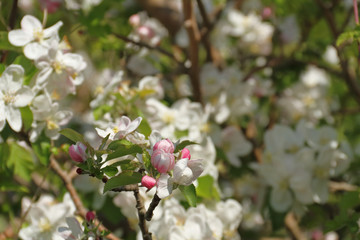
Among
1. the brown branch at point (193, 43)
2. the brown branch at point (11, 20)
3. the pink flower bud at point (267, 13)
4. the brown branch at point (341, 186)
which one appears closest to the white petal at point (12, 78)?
the brown branch at point (11, 20)

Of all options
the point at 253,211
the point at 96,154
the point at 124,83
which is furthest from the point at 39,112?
the point at 253,211

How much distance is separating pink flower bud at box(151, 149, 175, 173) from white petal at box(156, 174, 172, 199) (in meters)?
0.01

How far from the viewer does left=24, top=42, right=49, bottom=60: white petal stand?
1.43 metres

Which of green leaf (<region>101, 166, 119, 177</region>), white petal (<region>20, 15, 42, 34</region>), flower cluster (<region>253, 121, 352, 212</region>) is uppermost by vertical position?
white petal (<region>20, 15, 42, 34</region>)

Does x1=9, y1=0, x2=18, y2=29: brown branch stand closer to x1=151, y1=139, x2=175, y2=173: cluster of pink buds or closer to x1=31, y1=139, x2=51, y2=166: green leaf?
x1=31, y1=139, x2=51, y2=166: green leaf

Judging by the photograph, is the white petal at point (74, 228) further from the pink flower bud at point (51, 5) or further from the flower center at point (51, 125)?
the pink flower bud at point (51, 5)

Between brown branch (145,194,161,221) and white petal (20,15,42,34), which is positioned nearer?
brown branch (145,194,161,221)

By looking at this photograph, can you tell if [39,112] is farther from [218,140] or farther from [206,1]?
[206,1]

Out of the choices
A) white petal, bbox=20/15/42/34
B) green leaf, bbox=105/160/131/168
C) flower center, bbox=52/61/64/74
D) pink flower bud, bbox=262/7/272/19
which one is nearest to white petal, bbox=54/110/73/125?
flower center, bbox=52/61/64/74

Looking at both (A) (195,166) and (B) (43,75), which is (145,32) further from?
(A) (195,166)

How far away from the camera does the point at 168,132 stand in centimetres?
173

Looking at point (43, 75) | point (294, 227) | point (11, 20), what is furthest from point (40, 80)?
point (294, 227)

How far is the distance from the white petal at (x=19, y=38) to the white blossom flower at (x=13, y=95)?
0.11m

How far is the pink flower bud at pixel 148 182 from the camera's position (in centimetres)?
102
